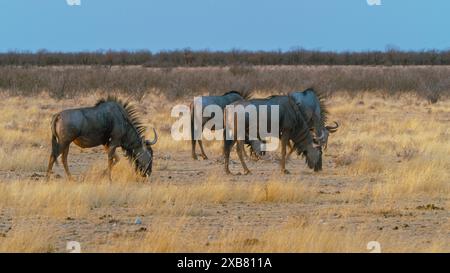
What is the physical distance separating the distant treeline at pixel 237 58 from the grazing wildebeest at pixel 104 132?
6298 cm

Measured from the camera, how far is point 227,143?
15094 millimetres

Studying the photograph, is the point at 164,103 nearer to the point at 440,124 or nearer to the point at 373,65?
the point at 440,124

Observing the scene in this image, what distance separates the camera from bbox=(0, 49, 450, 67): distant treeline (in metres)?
78.4

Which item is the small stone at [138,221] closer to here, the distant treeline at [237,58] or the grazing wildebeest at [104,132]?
the grazing wildebeest at [104,132]

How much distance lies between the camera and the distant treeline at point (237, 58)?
3088 inches

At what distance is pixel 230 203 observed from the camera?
11.2m

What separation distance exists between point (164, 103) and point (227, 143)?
17920mm

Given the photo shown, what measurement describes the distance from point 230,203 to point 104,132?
283 cm

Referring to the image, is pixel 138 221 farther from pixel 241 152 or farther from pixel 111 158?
pixel 241 152

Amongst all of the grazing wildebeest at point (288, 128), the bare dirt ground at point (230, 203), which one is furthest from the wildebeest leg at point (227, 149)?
the bare dirt ground at point (230, 203)

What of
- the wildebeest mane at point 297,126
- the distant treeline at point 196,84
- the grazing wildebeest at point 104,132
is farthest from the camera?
the distant treeline at point 196,84

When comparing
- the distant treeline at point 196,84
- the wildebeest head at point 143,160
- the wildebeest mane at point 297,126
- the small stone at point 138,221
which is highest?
the wildebeest mane at point 297,126

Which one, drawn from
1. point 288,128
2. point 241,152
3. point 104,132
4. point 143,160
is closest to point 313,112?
point 288,128
